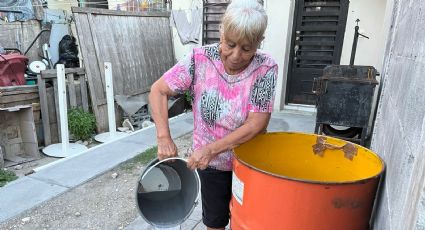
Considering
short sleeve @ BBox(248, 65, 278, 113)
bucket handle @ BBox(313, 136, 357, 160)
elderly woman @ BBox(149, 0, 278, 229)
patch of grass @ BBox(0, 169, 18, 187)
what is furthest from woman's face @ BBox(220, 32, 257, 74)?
patch of grass @ BBox(0, 169, 18, 187)

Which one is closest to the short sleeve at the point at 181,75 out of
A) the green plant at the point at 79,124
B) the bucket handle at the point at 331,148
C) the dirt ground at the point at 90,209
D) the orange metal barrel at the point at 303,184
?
the orange metal barrel at the point at 303,184

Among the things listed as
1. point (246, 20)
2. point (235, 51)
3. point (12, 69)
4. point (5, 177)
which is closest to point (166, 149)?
point (235, 51)

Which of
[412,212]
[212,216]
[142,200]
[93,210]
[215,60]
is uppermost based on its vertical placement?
[215,60]

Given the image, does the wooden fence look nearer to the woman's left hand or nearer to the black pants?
the black pants

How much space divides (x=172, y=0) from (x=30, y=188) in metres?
5.17

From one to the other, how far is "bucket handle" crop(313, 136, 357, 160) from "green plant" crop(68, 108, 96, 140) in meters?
4.83

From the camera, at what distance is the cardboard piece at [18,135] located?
4.84m

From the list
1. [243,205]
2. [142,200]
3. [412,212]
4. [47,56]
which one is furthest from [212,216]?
[47,56]

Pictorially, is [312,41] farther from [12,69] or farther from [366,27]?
[12,69]

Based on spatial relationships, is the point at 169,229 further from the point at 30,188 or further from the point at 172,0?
the point at 172,0

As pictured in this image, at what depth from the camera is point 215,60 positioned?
1.58 meters

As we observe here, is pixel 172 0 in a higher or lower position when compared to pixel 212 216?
higher

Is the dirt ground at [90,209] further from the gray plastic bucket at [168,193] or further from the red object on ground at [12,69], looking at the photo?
the red object on ground at [12,69]

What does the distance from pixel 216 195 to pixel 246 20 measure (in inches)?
41.3
